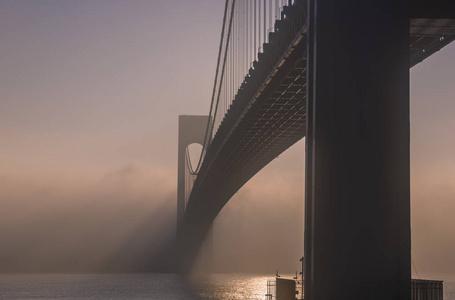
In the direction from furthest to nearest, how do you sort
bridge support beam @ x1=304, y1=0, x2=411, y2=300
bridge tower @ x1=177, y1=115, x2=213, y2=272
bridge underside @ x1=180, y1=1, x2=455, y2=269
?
bridge tower @ x1=177, y1=115, x2=213, y2=272 < bridge underside @ x1=180, y1=1, x2=455, y2=269 < bridge support beam @ x1=304, y1=0, x2=411, y2=300

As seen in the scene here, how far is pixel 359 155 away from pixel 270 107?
19949 millimetres

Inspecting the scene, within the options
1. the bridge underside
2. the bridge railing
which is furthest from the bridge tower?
the bridge railing

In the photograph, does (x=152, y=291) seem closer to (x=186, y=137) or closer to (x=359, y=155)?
(x=186, y=137)

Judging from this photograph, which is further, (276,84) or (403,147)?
(276,84)

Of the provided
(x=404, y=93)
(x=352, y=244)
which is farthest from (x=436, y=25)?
(x=352, y=244)

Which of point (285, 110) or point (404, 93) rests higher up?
point (285, 110)

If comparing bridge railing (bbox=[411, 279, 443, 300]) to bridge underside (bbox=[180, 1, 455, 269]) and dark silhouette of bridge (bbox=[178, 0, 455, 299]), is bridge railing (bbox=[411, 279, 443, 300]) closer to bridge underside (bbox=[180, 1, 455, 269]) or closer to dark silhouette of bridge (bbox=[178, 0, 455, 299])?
bridge underside (bbox=[180, 1, 455, 269])

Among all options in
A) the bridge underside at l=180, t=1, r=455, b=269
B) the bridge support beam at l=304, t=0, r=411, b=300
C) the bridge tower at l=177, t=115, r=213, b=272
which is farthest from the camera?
the bridge tower at l=177, t=115, r=213, b=272

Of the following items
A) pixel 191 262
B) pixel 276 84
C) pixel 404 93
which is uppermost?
pixel 276 84

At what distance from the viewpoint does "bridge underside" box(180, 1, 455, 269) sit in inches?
936

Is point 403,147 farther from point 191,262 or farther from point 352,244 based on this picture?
point 191,262

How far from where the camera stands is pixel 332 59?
1496 cm

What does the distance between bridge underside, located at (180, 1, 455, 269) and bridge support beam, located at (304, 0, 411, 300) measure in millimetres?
6652

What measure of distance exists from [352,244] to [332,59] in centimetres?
325
